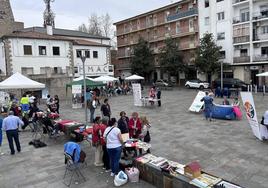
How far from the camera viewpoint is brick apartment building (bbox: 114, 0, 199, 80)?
138ft

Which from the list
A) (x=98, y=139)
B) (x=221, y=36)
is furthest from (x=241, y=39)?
(x=98, y=139)

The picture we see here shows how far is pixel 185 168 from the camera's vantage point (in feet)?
18.4

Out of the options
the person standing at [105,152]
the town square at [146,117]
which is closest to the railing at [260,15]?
the town square at [146,117]

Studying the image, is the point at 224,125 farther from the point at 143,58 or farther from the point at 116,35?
the point at 116,35

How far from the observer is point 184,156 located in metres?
8.04

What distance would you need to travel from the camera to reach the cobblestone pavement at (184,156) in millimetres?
6543

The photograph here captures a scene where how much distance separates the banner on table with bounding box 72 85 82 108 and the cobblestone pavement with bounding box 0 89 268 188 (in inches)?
327

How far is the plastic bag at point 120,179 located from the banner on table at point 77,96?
1491cm

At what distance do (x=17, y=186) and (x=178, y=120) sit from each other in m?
9.44

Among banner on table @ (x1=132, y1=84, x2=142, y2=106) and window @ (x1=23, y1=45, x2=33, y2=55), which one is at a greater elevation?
window @ (x1=23, y1=45, x2=33, y2=55)

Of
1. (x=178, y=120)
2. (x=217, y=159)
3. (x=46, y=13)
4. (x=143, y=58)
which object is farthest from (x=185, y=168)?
(x=46, y=13)

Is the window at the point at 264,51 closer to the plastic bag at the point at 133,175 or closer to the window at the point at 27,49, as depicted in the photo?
the window at the point at 27,49

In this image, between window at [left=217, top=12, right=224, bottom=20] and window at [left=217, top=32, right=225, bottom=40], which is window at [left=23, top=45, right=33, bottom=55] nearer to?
window at [left=217, top=32, right=225, bottom=40]

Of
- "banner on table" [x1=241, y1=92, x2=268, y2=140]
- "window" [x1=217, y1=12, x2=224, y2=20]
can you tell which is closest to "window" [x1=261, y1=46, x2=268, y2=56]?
"window" [x1=217, y1=12, x2=224, y2=20]
